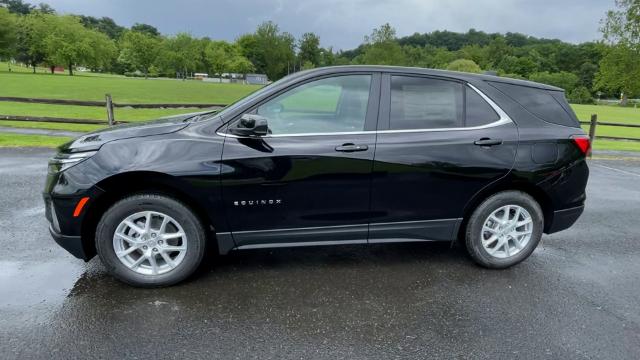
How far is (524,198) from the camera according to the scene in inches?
149

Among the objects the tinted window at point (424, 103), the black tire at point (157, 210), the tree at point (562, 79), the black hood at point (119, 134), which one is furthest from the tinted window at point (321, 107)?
the tree at point (562, 79)

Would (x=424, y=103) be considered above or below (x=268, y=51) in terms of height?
below

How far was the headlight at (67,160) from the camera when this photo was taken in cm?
321

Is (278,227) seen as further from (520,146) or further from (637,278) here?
(637,278)

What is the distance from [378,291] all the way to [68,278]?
2524 mm

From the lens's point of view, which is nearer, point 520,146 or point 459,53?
point 520,146

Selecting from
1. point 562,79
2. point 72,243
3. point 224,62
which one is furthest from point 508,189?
point 224,62

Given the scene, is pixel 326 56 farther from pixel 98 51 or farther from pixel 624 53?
pixel 624 53

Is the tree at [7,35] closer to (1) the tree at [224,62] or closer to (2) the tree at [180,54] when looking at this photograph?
(2) the tree at [180,54]

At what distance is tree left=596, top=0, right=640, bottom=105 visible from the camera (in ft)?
101

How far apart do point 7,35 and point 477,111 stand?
97.3 metres

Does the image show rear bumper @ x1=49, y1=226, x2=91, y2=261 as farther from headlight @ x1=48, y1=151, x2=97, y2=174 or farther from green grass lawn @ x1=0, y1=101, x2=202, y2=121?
green grass lawn @ x1=0, y1=101, x2=202, y2=121

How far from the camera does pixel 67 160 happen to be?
324cm

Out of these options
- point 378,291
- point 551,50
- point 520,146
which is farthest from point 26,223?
point 551,50
